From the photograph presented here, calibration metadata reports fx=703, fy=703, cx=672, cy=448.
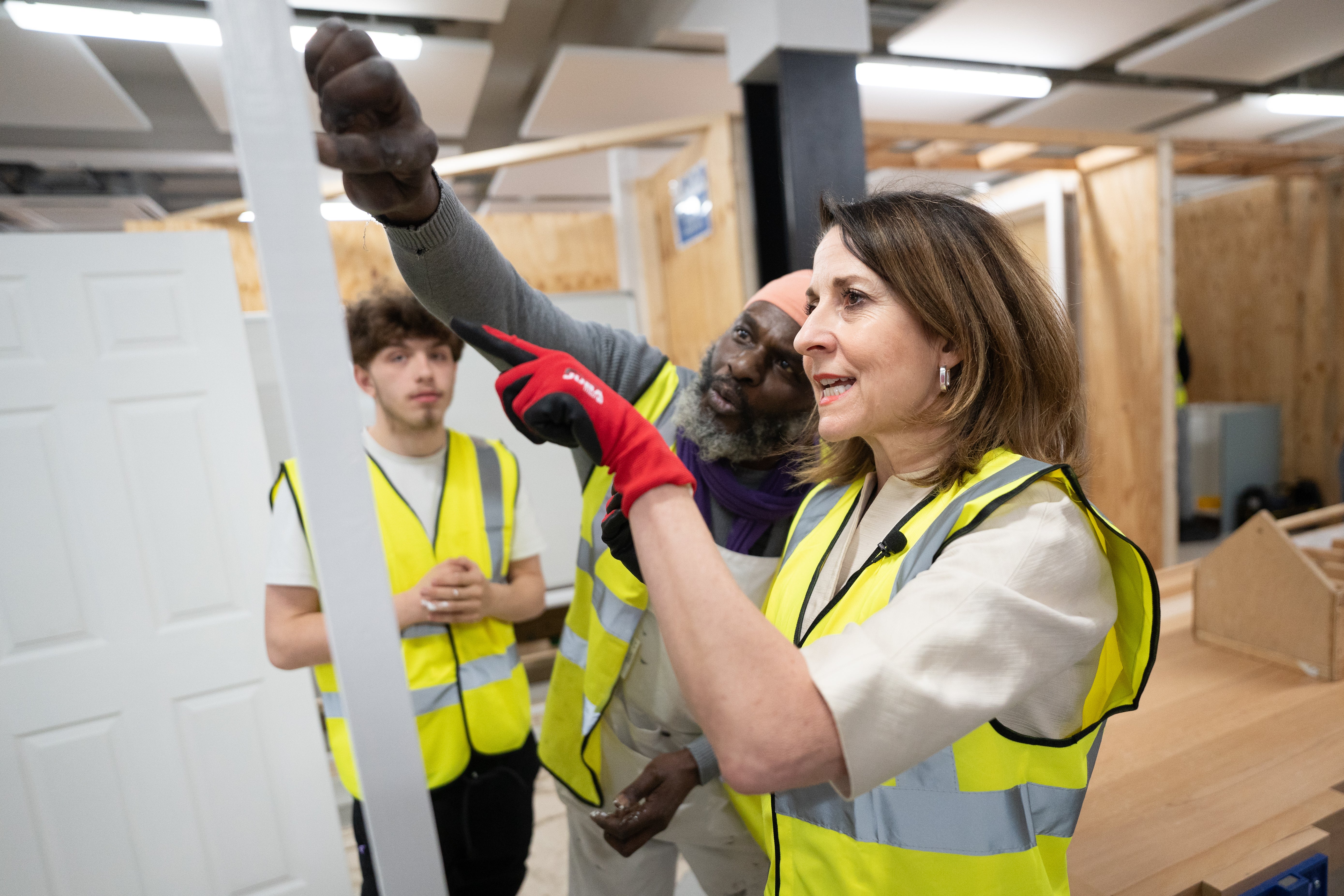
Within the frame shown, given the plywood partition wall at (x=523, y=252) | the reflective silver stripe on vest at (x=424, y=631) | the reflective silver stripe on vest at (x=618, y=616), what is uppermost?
the plywood partition wall at (x=523, y=252)

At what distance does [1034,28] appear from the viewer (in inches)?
142

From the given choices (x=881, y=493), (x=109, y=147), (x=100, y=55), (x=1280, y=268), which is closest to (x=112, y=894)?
(x=881, y=493)

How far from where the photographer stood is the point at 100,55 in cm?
387

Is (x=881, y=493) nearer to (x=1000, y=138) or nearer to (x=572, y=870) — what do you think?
(x=572, y=870)

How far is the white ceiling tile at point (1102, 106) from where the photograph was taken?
4734 millimetres

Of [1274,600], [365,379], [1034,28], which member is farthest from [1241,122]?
[365,379]

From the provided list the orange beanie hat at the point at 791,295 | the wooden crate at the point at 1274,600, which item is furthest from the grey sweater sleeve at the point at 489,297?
the wooden crate at the point at 1274,600

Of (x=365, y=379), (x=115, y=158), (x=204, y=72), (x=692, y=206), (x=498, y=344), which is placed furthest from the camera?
(x=115, y=158)

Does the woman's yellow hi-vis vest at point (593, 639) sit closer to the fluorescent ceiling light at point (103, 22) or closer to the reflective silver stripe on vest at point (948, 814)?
the reflective silver stripe on vest at point (948, 814)

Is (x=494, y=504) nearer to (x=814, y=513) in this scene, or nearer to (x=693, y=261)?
(x=814, y=513)

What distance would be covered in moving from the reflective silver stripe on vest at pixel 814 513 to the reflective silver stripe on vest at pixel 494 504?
0.69m

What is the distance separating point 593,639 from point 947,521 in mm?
664

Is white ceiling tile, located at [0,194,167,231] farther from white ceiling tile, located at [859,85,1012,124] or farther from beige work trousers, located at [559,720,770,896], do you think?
beige work trousers, located at [559,720,770,896]

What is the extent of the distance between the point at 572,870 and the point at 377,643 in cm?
110
